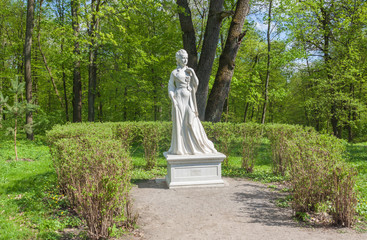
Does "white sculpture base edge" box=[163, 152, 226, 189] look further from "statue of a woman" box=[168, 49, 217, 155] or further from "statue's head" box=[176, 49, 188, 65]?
"statue's head" box=[176, 49, 188, 65]

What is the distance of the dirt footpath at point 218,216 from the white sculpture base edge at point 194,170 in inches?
7.2

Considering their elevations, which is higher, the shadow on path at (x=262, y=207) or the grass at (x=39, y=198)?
the grass at (x=39, y=198)

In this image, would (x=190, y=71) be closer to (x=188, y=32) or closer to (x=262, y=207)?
(x=262, y=207)

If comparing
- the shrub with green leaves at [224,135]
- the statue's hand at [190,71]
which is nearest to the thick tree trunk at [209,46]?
the shrub with green leaves at [224,135]

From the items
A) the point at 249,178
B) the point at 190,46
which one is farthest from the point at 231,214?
the point at 190,46

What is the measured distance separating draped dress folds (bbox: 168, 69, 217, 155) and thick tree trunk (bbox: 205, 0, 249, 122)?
4123mm

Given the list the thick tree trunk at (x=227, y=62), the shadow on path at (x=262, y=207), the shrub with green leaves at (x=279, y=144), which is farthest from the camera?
the thick tree trunk at (x=227, y=62)

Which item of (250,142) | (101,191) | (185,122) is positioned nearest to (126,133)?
(185,122)

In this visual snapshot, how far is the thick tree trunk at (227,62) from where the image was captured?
10.3 metres

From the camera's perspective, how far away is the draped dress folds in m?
6.50

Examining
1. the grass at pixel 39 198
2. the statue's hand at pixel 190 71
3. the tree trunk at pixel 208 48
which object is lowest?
the grass at pixel 39 198

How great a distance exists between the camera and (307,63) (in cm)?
2411

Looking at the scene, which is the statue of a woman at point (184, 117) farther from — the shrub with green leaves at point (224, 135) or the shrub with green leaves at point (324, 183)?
the shrub with green leaves at point (324, 183)

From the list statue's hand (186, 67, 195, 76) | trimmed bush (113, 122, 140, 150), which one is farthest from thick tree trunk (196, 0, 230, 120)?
statue's hand (186, 67, 195, 76)
